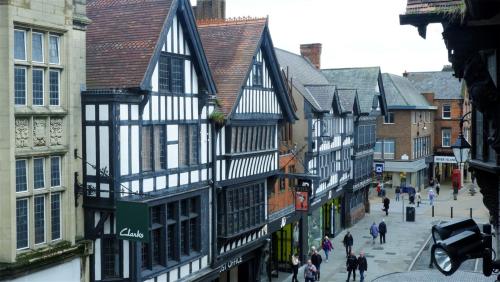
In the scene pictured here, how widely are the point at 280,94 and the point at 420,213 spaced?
2538cm

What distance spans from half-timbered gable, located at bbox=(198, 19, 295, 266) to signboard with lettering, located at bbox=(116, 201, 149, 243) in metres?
6.15

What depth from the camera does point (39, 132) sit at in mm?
14047

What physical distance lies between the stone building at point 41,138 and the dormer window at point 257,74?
8.67 metres

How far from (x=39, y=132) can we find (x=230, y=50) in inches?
415

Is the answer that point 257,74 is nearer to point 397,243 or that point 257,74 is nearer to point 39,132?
point 39,132

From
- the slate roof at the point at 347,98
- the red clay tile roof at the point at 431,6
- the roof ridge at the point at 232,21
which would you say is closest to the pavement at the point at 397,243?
the slate roof at the point at 347,98

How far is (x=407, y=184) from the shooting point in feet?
191

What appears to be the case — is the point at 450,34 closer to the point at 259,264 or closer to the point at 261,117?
the point at 261,117

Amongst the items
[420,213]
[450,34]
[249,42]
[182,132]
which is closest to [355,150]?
[420,213]

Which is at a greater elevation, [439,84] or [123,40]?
[439,84]

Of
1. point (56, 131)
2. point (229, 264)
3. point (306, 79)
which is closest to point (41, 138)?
point (56, 131)

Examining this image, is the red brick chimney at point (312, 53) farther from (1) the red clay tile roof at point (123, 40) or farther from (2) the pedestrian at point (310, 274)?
(1) the red clay tile roof at point (123, 40)

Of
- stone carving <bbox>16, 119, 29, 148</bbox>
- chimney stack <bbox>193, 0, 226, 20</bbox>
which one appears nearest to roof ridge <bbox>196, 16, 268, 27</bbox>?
chimney stack <bbox>193, 0, 226, 20</bbox>

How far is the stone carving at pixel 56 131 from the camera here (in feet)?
47.3
